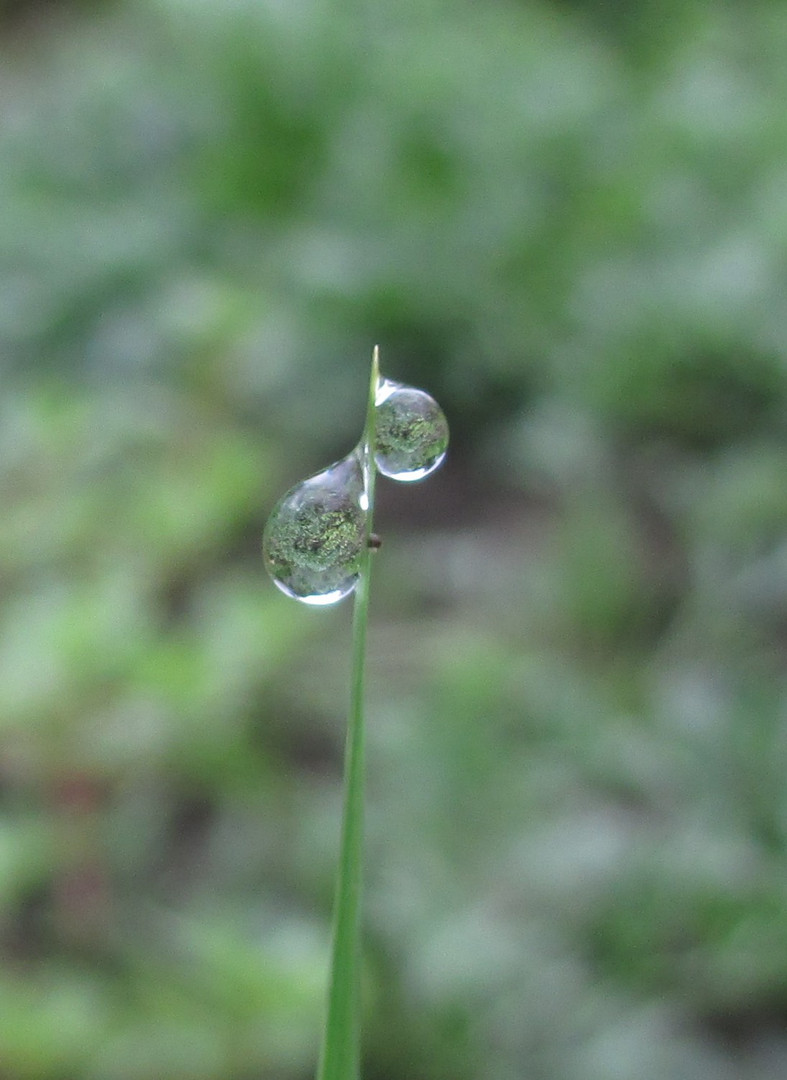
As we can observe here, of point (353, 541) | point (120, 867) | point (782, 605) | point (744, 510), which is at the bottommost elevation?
point (353, 541)

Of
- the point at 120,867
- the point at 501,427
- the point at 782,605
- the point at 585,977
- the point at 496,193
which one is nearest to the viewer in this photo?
the point at 585,977

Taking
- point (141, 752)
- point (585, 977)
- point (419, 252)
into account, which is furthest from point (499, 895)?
point (419, 252)

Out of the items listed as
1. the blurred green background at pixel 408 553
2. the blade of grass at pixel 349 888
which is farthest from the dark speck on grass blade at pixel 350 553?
the blurred green background at pixel 408 553

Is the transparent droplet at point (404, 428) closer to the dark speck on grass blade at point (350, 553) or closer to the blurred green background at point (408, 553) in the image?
the dark speck on grass blade at point (350, 553)

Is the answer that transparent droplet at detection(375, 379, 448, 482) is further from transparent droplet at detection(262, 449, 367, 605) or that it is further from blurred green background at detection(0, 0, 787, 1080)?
blurred green background at detection(0, 0, 787, 1080)

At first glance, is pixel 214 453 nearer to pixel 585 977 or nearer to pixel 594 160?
pixel 585 977

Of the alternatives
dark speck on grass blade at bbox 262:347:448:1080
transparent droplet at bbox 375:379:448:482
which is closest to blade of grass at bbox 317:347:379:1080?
dark speck on grass blade at bbox 262:347:448:1080

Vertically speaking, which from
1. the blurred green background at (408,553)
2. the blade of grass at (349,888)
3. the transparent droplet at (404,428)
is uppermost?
the blurred green background at (408,553)

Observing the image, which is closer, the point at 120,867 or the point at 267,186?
the point at 120,867
